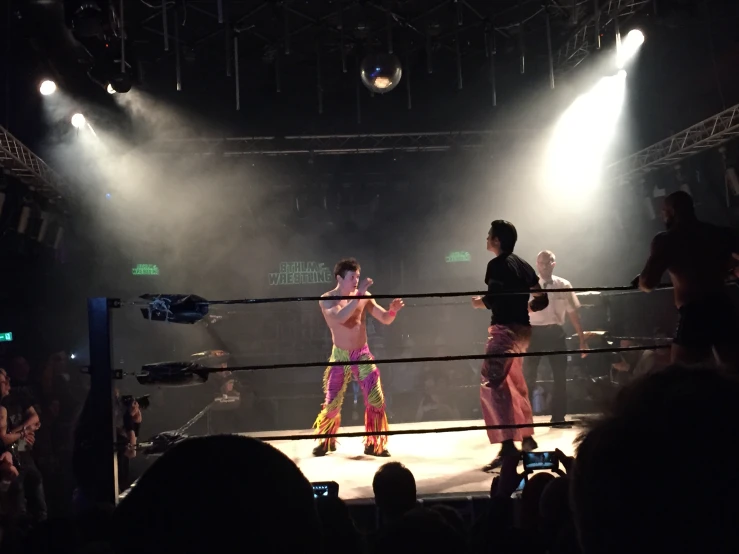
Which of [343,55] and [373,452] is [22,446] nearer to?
[373,452]

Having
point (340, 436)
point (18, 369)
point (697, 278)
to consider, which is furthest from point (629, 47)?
point (18, 369)

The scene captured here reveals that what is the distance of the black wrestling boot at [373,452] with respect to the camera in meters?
4.96

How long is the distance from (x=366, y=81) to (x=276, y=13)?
1.45 m

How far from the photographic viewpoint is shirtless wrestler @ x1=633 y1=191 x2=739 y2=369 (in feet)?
10.00

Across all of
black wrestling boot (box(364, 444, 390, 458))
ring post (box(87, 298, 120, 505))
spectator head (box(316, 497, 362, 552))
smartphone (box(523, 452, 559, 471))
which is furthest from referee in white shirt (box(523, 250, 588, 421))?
spectator head (box(316, 497, 362, 552))

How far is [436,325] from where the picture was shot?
11664 mm

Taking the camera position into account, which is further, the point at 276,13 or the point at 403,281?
the point at 403,281

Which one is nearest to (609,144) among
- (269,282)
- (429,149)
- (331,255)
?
(429,149)

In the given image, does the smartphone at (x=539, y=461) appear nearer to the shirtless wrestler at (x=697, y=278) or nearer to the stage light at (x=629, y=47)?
the shirtless wrestler at (x=697, y=278)

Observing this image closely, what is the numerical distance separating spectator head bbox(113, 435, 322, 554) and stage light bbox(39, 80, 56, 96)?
8.59m

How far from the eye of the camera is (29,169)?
24.0ft

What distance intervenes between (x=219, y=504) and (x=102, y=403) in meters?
1.96

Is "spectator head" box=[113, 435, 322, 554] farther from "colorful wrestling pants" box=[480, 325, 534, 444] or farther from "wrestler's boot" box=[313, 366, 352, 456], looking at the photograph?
"wrestler's boot" box=[313, 366, 352, 456]

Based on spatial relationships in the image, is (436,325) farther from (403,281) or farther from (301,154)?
(301,154)
